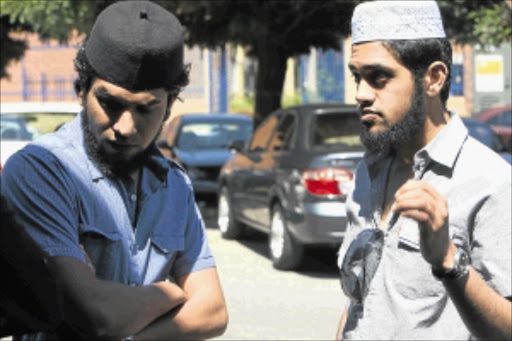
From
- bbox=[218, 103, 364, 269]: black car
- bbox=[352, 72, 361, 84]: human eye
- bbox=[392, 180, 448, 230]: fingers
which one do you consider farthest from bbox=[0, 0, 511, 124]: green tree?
bbox=[392, 180, 448, 230]: fingers

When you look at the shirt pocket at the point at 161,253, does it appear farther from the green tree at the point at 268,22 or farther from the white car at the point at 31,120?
the green tree at the point at 268,22

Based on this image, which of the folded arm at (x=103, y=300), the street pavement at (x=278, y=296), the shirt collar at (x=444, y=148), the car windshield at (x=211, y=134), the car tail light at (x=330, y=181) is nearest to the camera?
the folded arm at (x=103, y=300)

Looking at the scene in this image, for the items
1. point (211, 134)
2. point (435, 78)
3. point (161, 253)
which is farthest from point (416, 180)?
point (211, 134)

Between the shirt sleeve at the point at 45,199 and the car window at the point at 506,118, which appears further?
the car window at the point at 506,118

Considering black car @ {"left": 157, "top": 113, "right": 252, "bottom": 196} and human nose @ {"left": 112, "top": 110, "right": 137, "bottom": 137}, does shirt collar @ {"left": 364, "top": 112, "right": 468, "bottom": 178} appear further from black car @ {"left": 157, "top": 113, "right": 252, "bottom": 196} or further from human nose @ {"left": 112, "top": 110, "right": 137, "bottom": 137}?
black car @ {"left": 157, "top": 113, "right": 252, "bottom": 196}

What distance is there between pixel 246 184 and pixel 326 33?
562 centimetres

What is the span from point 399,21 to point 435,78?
0.19 m

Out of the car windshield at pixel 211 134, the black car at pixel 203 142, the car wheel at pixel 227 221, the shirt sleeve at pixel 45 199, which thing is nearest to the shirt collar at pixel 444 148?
the shirt sleeve at pixel 45 199

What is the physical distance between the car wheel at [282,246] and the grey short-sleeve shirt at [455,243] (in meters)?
8.10

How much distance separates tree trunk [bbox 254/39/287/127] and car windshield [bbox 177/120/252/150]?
1.44ft

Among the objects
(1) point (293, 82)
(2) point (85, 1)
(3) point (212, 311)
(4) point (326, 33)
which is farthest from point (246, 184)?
(1) point (293, 82)

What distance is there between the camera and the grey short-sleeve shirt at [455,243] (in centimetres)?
276

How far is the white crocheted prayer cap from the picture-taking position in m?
2.96

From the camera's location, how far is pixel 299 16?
1692cm
